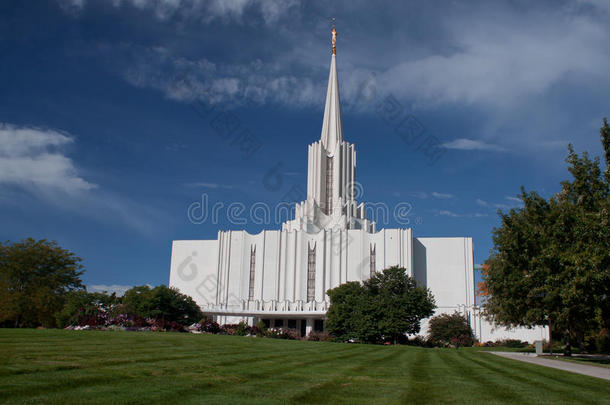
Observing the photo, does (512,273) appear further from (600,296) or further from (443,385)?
(443,385)

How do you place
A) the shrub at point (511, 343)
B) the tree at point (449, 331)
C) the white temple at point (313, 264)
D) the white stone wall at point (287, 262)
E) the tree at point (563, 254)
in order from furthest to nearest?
the white stone wall at point (287, 262)
the white temple at point (313, 264)
the shrub at point (511, 343)
the tree at point (449, 331)
the tree at point (563, 254)

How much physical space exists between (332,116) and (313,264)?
77.1ft

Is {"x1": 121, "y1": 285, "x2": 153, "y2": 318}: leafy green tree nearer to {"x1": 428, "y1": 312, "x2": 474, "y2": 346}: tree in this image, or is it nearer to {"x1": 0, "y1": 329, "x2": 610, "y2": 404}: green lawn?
{"x1": 0, "y1": 329, "x2": 610, "y2": 404}: green lawn

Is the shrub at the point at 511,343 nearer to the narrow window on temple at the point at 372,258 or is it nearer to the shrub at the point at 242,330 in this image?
the narrow window on temple at the point at 372,258

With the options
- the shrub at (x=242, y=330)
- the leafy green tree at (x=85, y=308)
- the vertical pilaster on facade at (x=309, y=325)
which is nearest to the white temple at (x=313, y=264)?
the vertical pilaster on facade at (x=309, y=325)

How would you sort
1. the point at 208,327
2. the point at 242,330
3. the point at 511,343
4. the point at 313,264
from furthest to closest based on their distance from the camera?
the point at 313,264
the point at 511,343
the point at 242,330
the point at 208,327

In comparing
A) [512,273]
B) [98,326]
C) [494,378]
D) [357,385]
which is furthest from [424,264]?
[357,385]

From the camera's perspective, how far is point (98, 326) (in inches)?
1082

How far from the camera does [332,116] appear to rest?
71.8 m

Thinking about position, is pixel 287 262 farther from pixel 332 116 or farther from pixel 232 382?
pixel 232 382

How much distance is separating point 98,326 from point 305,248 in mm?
35347

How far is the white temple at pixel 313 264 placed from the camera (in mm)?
56844

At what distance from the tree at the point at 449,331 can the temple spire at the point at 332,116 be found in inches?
1189

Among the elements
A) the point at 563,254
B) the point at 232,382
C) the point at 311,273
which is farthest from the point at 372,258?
Result: the point at 232,382
